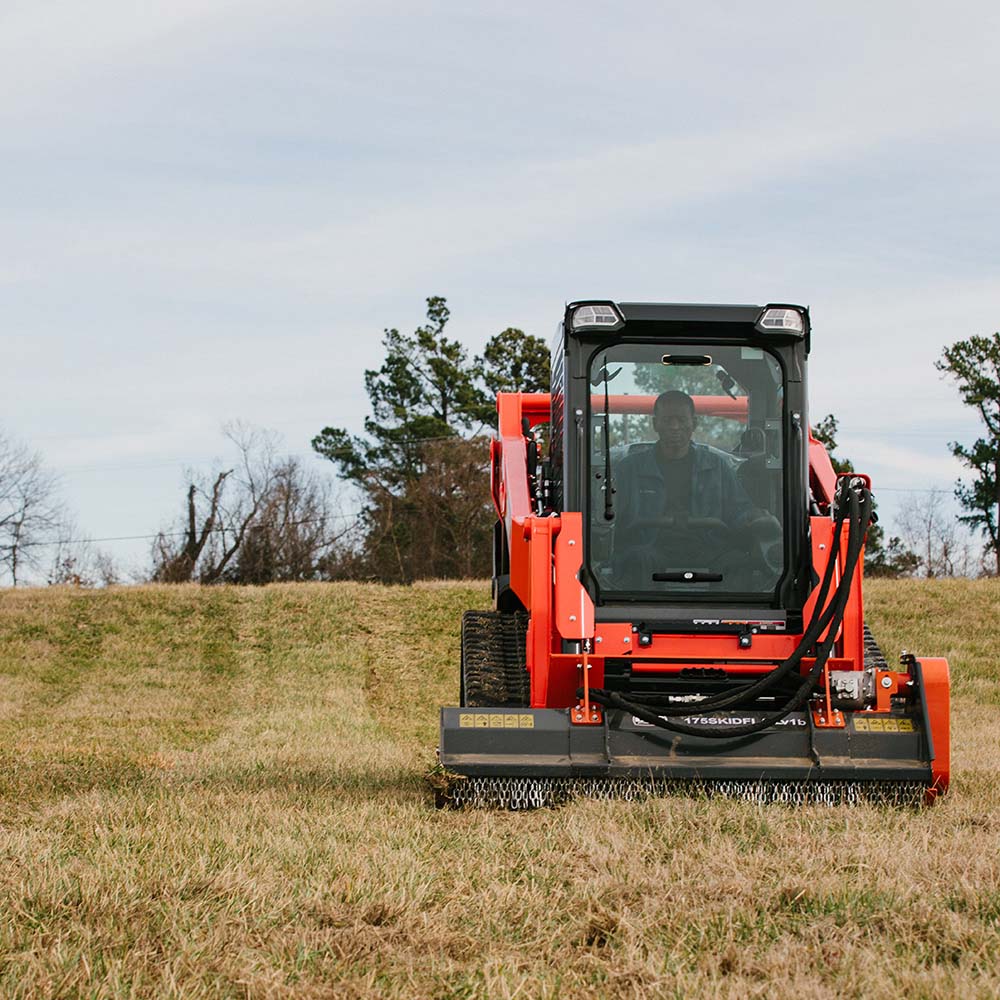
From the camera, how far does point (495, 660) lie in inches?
338

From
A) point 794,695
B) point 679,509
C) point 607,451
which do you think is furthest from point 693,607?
point 607,451

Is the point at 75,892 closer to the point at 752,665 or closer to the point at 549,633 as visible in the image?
the point at 549,633

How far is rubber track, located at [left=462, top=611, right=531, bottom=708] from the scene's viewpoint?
26.8 feet

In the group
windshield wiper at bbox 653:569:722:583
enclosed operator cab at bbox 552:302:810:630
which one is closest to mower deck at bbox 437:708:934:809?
enclosed operator cab at bbox 552:302:810:630

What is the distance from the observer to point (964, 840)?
587 centimetres

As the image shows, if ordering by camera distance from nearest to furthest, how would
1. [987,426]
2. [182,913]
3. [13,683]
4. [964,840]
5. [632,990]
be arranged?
[632,990]
[182,913]
[964,840]
[13,683]
[987,426]

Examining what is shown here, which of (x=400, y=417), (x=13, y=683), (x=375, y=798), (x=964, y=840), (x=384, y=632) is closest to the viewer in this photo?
(x=964, y=840)

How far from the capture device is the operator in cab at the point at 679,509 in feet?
25.6

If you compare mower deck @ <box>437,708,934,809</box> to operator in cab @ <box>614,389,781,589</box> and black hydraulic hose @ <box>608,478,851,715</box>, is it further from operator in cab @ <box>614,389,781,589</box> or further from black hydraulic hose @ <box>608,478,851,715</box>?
operator in cab @ <box>614,389,781,589</box>

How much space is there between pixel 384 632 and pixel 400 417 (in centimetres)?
2904

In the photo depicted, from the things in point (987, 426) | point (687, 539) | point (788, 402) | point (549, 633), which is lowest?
point (549, 633)

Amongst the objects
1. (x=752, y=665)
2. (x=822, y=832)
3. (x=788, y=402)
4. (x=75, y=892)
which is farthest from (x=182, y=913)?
(x=788, y=402)

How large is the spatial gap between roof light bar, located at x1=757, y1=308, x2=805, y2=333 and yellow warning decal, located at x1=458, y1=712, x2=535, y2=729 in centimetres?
260

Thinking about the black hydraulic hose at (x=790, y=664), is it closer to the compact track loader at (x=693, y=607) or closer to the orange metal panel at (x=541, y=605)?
the compact track loader at (x=693, y=607)
